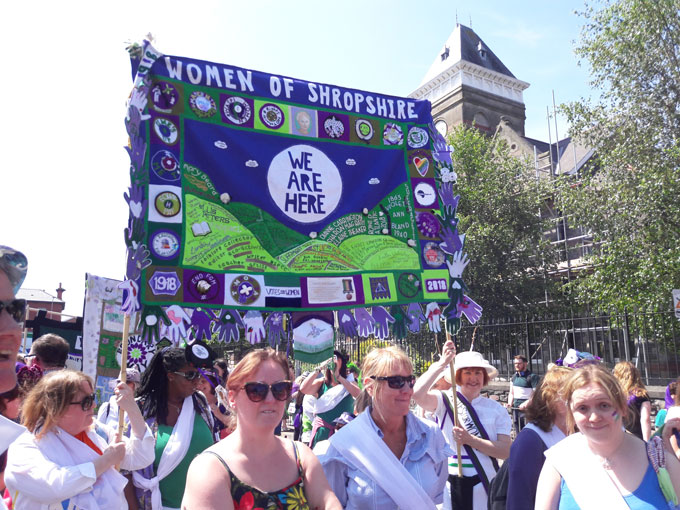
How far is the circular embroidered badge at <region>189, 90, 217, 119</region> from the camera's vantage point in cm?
437

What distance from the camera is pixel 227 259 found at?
167 inches

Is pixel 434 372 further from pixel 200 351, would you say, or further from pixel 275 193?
pixel 275 193

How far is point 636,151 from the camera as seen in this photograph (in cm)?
1320

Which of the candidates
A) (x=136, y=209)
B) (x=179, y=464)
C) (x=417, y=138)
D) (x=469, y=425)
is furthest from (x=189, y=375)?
(x=417, y=138)

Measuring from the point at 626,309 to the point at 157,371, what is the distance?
10.5m

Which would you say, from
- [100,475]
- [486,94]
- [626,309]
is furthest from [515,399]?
[486,94]

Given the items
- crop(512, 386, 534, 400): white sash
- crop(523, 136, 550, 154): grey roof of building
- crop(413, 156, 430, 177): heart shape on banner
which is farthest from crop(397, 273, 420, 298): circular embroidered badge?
crop(523, 136, 550, 154): grey roof of building

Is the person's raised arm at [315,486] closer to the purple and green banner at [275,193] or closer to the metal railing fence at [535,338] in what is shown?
the purple and green banner at [275,193]

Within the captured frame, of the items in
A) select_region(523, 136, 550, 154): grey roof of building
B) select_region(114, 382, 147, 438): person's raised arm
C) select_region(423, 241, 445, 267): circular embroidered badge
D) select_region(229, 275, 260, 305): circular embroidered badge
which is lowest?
select_region(114, 382, 147, 438): person's raised arm

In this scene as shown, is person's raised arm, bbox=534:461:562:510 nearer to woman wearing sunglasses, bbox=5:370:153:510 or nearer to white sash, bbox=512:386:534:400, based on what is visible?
woman wearing sunglasses, bbox=5:370:153:510

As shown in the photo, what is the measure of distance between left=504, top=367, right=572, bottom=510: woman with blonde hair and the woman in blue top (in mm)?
253

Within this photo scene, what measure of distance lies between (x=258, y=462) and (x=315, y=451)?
3.06ft

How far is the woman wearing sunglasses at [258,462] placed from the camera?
81.5 inches

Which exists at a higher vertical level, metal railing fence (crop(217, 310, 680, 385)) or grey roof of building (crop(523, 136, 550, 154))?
grey roof of building (crop(523, 136, 550, 154))
